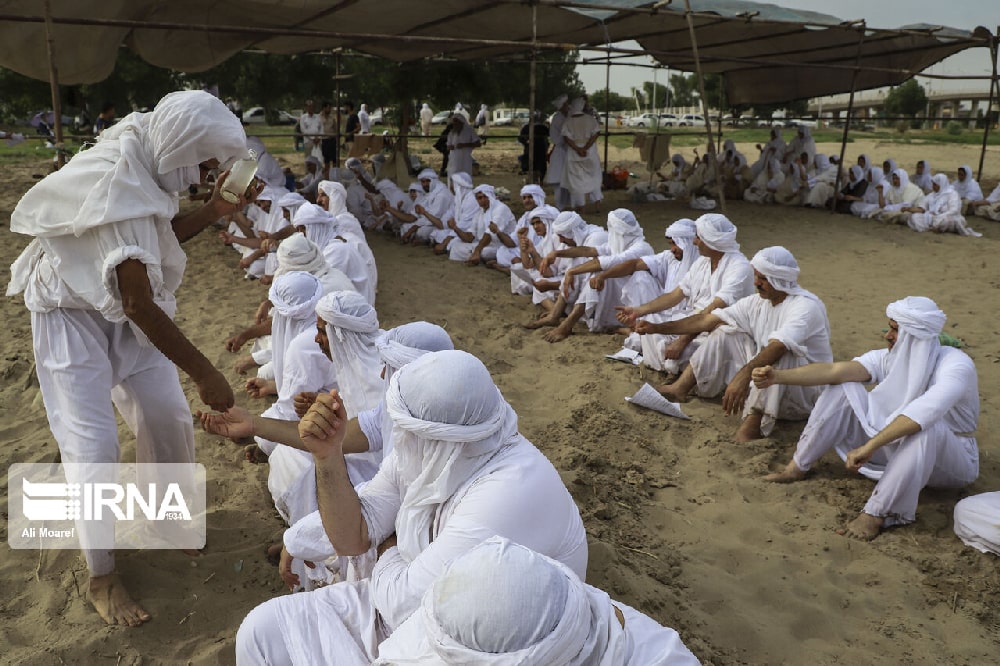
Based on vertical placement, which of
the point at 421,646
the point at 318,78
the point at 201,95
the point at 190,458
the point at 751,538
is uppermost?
the point at 318,78

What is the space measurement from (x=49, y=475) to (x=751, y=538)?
11.4 ft

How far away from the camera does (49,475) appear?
375 centimetres

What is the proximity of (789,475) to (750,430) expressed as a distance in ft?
1.85

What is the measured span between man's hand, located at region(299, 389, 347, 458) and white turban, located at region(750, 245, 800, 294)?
3.15 meters

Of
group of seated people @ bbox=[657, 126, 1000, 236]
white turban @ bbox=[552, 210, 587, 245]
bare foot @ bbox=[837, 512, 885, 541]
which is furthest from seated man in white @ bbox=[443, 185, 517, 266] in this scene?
bare foot @ bbox=[837, 512, 885, 541]

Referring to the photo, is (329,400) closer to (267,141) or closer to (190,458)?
(190,458)

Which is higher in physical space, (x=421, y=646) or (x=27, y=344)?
(x=421, y=646)

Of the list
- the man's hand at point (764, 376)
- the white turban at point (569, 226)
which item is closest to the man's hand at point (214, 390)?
the man's hand at point (764, 376)

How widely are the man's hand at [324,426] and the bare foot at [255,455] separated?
2213mm

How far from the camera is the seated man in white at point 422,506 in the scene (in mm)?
1908

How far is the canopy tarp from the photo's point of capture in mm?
8344

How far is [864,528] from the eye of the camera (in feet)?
11.7

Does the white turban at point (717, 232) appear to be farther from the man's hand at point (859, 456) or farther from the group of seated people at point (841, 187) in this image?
the group of seated people at point (841, 187)

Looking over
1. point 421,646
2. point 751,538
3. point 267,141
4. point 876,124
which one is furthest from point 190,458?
point 876,124
